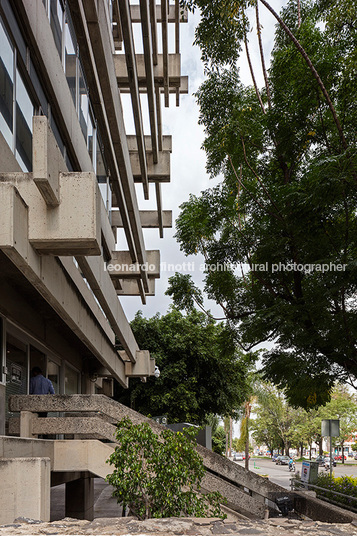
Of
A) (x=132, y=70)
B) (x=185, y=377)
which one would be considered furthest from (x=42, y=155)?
(x=185, y=377)

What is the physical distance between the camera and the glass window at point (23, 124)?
7.97m

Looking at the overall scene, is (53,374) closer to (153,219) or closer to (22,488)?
(22,488)

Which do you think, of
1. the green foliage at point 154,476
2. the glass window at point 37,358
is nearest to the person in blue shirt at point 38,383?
the glass window at point 37,358

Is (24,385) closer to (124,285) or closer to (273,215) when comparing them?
(273,215)

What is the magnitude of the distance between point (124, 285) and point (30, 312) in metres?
13.0

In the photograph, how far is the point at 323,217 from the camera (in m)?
12.9

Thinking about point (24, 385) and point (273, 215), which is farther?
point (273, 215)

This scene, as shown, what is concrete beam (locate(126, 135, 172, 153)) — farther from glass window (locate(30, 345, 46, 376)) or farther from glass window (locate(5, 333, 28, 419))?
glass window (locate(5, 333, 28, 419))

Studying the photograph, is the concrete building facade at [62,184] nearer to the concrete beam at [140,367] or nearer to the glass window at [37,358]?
the glass window at [37,358]

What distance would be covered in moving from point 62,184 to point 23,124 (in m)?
2.09

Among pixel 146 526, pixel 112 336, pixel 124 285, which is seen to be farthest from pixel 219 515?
pixel 124 285

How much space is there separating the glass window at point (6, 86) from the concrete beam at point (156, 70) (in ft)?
38.4

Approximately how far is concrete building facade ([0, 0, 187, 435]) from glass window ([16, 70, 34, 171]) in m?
0.01

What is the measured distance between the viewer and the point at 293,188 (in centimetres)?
1309
